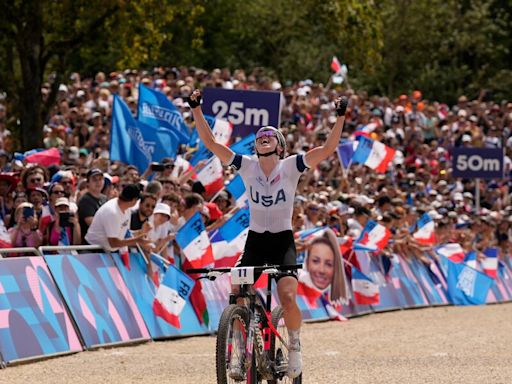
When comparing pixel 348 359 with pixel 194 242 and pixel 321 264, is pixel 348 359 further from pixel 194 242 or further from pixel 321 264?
pixel 321 264

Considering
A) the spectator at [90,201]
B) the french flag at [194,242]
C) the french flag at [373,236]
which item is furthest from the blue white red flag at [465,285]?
the spectator at [90,201]

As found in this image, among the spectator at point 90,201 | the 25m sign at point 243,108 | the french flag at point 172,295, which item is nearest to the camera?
the spectator at point 90,201

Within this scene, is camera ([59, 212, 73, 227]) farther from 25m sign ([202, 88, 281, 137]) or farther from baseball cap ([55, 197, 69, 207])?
25m sign ([202, 88, 281, 137])

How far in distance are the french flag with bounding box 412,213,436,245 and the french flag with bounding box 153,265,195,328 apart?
9.12 metres

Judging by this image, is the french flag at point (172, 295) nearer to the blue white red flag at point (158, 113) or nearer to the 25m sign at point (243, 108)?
the 25m sign at point (243, 108)

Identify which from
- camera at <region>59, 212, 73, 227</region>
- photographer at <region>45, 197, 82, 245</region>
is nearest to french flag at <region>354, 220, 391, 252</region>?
photographer at <region>45, 197, 82, 245</region>

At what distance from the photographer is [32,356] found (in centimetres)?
1320

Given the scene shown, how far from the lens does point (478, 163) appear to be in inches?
1219

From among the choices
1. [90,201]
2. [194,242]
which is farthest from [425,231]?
[90,201]

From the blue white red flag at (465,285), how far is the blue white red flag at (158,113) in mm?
7076

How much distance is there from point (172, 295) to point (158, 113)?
16.5 feet

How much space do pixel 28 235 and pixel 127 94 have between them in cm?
1217

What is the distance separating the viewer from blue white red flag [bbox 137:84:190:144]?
20136 millimetres

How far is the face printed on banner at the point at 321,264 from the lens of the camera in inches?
786
